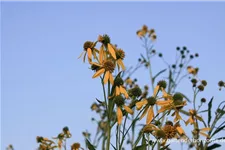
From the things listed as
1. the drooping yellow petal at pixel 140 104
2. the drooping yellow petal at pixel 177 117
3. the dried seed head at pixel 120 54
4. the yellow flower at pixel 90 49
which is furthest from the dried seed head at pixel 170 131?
the yellow flower at pixel 90 49

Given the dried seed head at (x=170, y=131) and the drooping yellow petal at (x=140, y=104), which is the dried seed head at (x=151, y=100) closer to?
the drooping yellow petal at (x=140, y=104)

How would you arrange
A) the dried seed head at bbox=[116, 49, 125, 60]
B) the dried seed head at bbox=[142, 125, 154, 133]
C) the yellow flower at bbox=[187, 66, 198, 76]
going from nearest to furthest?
1. the dried seed head at bbox=[142, 125, 154, 133]
2. the dried seed head at bbox=[116, 49, 125, 60]
3. the yellow flower at bbox=[187, 66, 198, 76]

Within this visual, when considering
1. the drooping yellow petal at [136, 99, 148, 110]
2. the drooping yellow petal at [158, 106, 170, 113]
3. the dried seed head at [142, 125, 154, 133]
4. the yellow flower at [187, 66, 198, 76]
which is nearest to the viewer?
the dried seed head at [142, 125, 154, 133]

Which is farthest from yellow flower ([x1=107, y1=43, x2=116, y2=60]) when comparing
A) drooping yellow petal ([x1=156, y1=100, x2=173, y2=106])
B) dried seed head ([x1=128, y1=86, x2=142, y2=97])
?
drooping yellow petal ([x1=156, y1=100, x2=173, y2=106])

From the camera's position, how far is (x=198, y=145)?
2.51 m

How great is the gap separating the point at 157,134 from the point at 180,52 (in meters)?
4.45

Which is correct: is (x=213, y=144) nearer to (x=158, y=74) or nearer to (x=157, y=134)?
(x=157, y=134)

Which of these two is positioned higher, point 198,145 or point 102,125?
point 102,125

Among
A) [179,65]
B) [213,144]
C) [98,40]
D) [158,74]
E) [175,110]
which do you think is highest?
[179,65]

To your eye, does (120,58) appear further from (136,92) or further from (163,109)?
(163,109)

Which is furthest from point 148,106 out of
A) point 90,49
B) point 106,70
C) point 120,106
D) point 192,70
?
point 192,70

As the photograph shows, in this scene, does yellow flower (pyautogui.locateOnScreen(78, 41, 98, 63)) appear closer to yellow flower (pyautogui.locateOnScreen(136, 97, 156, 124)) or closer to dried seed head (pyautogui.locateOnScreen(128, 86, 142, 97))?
dried seed head (pyautogui.locateOnScreen(128, 86, 142, 97))

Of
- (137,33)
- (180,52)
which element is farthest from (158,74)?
(137,33)

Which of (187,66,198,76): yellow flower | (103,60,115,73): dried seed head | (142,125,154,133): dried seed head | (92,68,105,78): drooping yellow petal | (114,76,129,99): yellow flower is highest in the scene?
(187,66,198,76): yellow flower
